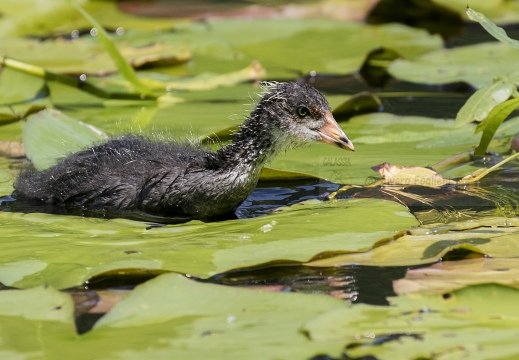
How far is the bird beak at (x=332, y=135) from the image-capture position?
460cm

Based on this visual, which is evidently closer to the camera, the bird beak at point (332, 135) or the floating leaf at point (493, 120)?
the floating leaf at point (493, 120)

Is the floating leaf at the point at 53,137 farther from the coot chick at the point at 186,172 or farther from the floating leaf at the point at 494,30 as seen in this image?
the floating leaf at the point at 494,30

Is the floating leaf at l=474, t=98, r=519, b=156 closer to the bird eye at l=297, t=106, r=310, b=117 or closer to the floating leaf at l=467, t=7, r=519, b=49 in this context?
the floating leaf at l=467, t=7, r=519, b=49

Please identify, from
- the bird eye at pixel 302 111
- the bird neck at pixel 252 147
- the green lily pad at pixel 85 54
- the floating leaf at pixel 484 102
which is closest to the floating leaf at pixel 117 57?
the green lily pad at pixel 85 54

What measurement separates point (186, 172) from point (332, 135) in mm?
762

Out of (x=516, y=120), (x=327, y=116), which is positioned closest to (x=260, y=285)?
(x=327, y=116)

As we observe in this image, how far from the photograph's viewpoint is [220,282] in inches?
136

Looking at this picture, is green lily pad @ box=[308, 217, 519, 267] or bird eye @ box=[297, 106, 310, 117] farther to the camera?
bird eye @ box=[297, 106, 310, 117]

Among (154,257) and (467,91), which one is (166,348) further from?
(467,91)

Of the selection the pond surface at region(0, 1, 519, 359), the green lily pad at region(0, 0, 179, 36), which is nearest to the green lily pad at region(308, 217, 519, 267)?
the pond surface at region(0, 1, 519, 359)

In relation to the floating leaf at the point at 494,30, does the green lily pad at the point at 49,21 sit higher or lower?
higher

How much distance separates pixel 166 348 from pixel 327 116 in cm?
214

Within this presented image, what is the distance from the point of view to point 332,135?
463 cm

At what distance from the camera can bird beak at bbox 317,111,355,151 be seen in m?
4.60
